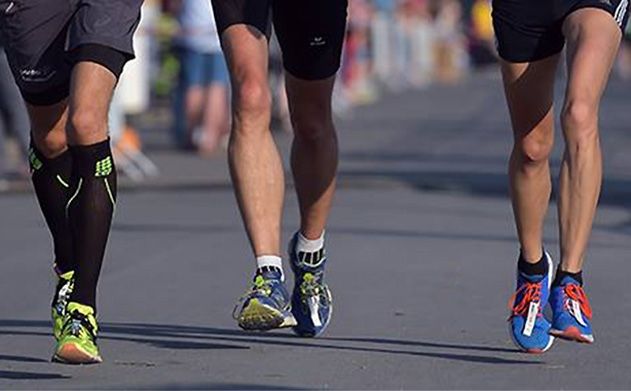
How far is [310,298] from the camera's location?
25.7 ft

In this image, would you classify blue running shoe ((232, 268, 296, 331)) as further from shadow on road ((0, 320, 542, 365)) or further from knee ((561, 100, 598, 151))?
knee ((561, 100, 598, 151))

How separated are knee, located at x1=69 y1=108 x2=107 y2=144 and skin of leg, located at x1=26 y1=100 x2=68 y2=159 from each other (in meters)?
0.39

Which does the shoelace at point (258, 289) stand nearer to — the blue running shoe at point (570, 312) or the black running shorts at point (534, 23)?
the blue running shoe at point (570, 312)

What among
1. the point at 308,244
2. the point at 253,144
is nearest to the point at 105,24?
the point at 253,144

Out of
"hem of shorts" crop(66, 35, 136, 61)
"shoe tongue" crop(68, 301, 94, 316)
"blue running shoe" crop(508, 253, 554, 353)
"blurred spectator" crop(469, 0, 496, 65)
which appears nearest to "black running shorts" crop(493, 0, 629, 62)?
"blue running shoe" crop(508, 253, 554, 353)

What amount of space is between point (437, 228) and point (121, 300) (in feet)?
12.6

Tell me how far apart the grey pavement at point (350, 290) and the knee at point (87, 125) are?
0.79 metres

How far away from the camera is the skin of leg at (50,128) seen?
7.58 m

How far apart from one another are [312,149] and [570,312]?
134 cm

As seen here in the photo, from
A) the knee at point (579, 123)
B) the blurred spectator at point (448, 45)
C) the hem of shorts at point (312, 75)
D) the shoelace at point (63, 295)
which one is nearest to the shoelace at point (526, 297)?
the knee at point (579, 123)

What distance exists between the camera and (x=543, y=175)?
299 inches

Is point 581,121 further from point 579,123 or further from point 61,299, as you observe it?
point 61,299

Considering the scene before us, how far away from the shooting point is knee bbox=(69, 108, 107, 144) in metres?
7.11

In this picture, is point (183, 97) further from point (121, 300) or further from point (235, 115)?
point (235, 115)
